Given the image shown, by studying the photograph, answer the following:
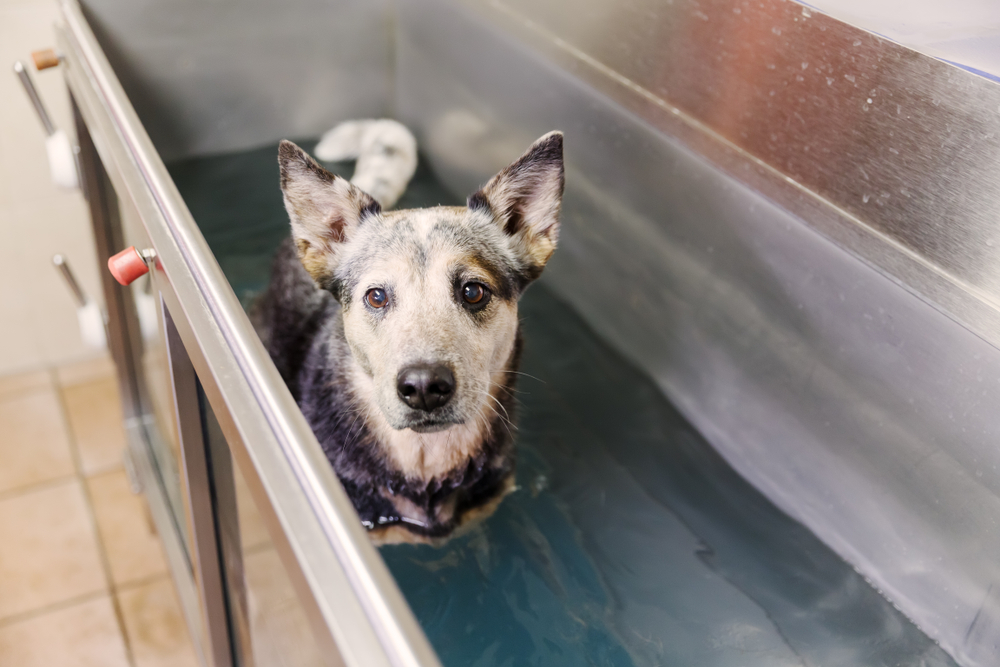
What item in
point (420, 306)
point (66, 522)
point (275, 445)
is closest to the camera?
point (275, 445)

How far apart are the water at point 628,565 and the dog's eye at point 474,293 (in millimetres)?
651

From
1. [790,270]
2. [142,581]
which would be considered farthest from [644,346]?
[142,581]

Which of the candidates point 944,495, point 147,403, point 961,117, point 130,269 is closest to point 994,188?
point 961,117

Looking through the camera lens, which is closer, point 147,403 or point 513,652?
point 513,652

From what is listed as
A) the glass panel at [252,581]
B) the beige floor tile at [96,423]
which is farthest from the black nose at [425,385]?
the beige floor tile at [96,423]

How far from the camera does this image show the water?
61.1 inches

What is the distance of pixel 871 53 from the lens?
1.28m

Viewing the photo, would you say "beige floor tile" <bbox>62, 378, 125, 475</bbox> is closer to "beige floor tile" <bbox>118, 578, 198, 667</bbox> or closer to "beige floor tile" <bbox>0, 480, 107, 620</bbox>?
"beige floor tile" <bbox>0, 480, 107, 620</bbox>

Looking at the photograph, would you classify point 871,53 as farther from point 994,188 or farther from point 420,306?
point 420,306

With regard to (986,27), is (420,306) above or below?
below

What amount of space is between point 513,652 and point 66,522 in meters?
1.51

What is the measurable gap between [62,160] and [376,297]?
95cm

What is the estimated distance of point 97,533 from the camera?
227 cm

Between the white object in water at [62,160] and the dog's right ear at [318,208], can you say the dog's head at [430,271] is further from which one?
the white object in water at [62,160]
